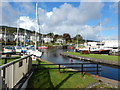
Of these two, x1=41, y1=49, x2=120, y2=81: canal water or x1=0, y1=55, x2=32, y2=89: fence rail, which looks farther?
x1=41, y1=49, x2=120, y2=81: canal water

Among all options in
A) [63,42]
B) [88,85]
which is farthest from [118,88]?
[63,42]

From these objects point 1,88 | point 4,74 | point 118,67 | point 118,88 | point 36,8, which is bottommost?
point 118,67

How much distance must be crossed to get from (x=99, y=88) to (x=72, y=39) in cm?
13789

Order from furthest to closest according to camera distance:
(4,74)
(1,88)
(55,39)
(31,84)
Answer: (55,39), (31,84), (4,74), (1,88)

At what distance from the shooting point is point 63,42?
126688mm

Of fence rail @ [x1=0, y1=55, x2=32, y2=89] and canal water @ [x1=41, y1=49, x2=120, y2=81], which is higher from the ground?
fence rail @ [x1=0, y1=55, x2=32, y2=89]

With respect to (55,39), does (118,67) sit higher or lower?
lower

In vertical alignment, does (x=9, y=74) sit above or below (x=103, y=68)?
above

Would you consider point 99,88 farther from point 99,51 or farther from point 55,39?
point 55,39

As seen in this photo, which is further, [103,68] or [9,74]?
[103,68]

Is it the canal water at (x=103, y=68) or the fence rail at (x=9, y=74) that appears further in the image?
the canal water at (x=103, y=68)

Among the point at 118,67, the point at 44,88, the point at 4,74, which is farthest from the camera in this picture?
the point at 118,67

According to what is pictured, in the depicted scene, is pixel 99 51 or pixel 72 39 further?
pixel 72 39

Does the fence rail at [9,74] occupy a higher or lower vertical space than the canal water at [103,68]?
higher
